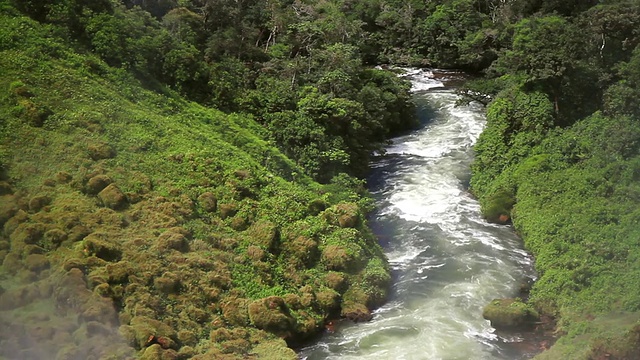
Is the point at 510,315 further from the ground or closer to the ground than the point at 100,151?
closer to the ground

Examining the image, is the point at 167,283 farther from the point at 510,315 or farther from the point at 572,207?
the point at 572,207

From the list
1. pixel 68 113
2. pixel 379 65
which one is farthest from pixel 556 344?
pixel 379 65

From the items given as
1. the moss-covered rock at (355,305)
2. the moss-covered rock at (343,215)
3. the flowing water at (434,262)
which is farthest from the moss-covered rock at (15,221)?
the moss-covered rock at (343,215)

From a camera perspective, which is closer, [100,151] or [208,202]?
[100,151]

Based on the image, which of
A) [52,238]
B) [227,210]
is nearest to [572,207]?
[227,210]

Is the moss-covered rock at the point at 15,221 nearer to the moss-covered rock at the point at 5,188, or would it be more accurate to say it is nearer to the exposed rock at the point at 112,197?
the moss-covered rock at the point at 5,188

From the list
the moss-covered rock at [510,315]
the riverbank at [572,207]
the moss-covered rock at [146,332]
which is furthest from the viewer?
the moss-covered rock at [510,315]

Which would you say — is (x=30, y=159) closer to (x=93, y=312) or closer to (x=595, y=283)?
(x=93, y=312)
